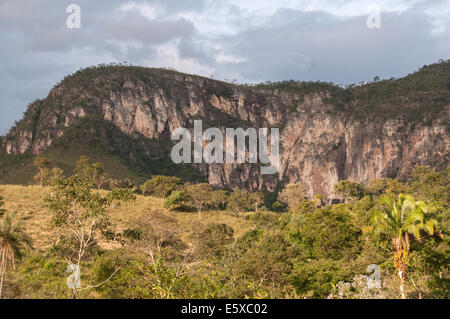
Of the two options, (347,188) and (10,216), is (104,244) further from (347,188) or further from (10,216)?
(347,188)

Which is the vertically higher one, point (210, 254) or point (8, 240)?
point (8, 240)

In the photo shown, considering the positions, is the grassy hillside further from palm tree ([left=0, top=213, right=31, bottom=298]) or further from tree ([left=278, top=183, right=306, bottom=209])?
tree ([left=278, top=183, right=306, bottom=209])

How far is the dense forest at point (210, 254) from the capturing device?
23000 millimetres

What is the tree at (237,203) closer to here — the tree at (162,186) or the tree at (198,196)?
the tree at (198,196)

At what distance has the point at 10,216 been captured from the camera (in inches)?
1000

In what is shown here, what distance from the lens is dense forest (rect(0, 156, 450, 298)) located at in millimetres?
23000

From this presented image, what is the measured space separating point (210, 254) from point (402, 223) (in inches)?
932

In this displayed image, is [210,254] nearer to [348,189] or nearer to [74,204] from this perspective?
[74,204]

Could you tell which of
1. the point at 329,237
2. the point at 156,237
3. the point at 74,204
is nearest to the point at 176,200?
the point at 156,237

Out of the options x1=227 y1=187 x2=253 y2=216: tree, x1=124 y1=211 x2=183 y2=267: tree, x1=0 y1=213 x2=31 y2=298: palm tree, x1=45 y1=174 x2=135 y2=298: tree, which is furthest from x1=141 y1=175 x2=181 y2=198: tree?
x1=0 y1=213 x2=31 y2=298: palm tree

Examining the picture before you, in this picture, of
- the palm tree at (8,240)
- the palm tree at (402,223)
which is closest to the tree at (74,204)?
the palm tree at (8,240)

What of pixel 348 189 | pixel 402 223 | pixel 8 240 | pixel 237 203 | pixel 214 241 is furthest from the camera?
pixel 348 189

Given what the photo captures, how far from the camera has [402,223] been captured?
76.4 feet
